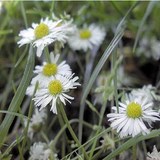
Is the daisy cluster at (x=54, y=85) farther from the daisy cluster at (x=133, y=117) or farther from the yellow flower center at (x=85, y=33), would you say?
the yellow flower center at (x=85, y=33)

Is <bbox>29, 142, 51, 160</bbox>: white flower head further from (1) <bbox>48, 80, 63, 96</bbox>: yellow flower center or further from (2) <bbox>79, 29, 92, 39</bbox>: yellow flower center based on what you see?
(2) <bbox>79, 29, 92, 39</bbox>: yellow flower center

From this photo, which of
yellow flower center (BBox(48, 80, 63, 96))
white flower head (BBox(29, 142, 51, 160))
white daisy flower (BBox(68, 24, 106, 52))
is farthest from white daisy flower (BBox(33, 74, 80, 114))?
white daisy flower (BBox(68, 24, 106, 52))

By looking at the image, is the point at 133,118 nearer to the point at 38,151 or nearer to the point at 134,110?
the point at 134,110

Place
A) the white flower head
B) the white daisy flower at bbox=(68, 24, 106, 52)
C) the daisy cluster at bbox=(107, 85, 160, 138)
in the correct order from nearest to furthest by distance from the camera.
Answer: the daisy cluster at bbox=(107, 85, 160, 138)
the white flower head
the white daisy flower at bbox=(68, 24, 106, 52)

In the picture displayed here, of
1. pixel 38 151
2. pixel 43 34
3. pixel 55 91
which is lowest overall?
pixel 38 151

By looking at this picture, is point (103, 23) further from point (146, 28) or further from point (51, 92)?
point (51, 92)

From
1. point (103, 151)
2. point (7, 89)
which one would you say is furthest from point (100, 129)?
point (7, 89)

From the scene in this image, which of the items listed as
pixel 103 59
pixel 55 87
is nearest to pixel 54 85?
pixel 55 87
